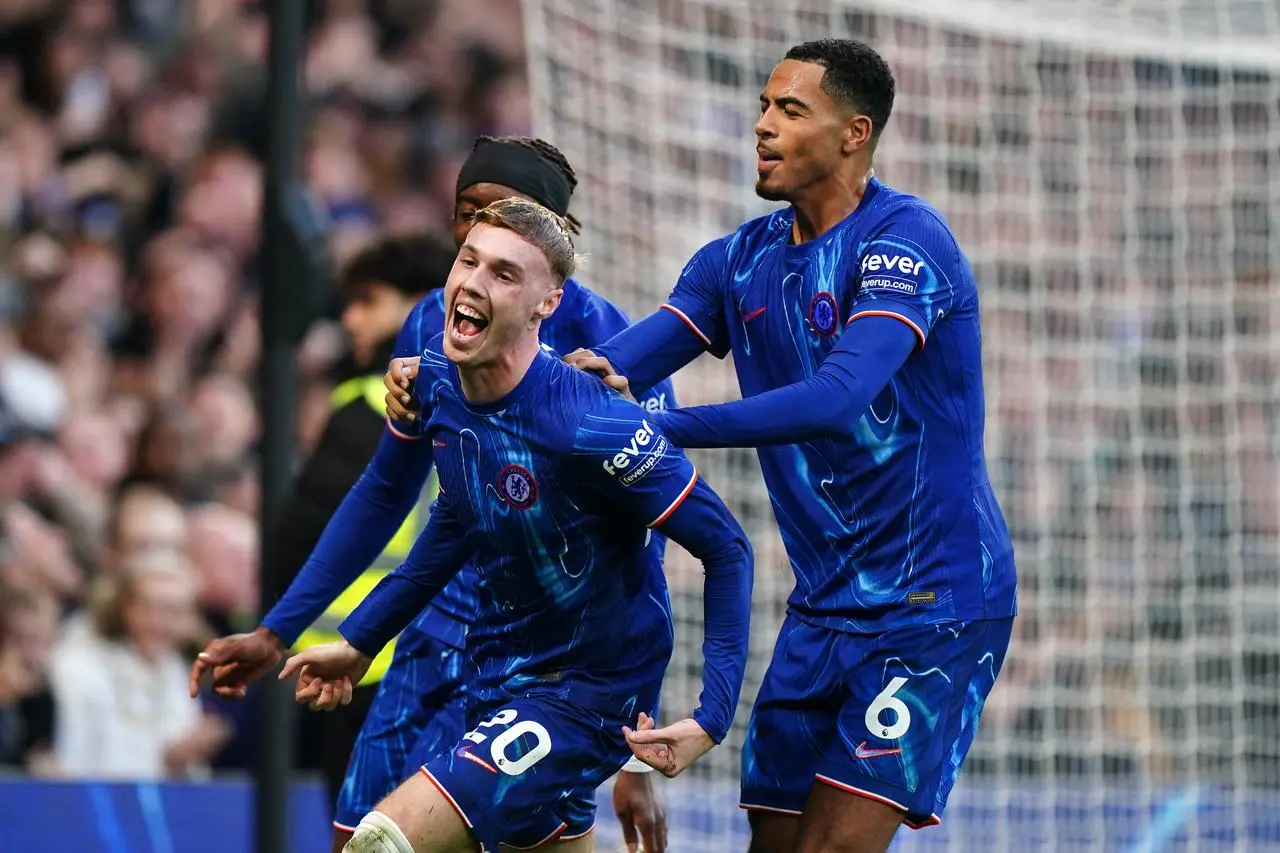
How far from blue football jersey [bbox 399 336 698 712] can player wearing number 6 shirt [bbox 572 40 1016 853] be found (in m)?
0.26

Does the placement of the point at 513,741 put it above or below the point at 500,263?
below

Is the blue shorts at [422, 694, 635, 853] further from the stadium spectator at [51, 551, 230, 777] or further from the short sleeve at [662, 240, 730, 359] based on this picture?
the stadium spectator at [51, 551, 230, 777]

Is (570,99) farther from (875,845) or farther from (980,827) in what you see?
(875,845)

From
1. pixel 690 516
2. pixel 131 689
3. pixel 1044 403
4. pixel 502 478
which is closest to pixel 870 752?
pixel 690 516

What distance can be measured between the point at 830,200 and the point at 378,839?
153cm

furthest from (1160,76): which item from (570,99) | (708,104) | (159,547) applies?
(159,547)

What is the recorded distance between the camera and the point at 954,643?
407cm

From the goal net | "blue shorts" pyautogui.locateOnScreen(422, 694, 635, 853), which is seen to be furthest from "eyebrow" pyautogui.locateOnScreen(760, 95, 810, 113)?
the goal net

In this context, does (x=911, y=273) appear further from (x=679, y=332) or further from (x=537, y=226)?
(x=537, y=226)

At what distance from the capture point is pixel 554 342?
4.67 metres

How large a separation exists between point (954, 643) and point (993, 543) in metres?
0.22

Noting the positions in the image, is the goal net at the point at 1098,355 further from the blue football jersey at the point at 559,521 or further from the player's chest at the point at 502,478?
the player's chest at the point at 502,478

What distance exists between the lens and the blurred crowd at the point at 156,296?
827cm

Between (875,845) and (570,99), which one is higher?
(570,99)
